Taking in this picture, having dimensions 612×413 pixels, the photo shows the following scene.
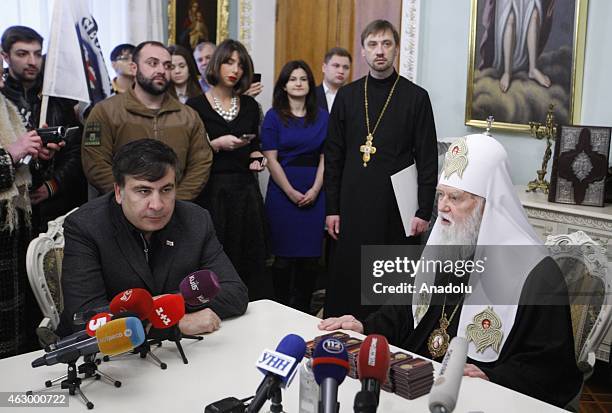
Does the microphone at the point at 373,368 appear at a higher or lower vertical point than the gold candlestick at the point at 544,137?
lower

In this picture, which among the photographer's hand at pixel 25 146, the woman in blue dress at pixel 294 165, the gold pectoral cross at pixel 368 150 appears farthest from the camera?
the woman in blue dress at pixel 294 165

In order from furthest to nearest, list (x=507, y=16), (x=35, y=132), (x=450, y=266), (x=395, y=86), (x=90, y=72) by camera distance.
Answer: (x=507, y=16)
(x=90, y=72)
(x=395, y=86)
(x=35, y=132)
(x=450, y=266)

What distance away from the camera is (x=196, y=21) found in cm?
703

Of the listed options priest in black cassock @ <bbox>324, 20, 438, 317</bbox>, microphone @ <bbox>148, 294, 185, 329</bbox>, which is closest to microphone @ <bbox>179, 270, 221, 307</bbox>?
microphone @ <bbox>148, 294, 185, 329</bbox>

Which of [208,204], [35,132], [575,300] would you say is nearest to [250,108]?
[208,204]

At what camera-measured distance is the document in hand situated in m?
4.14

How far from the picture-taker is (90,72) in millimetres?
4547

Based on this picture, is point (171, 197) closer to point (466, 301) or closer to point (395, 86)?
point (466, 301)

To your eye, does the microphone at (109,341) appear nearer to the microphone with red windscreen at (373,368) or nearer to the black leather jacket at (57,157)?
the microphone with red windscreen at (373,368)

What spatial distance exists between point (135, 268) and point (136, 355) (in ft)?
1.61

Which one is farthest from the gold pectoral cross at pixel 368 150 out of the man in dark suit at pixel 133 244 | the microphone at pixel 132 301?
the microphone at pixel 132 301

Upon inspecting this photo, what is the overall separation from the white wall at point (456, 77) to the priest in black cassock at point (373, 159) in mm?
1367

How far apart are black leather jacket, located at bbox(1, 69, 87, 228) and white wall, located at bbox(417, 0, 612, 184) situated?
295 centimetres

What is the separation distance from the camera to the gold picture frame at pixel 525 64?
15.9 feet
